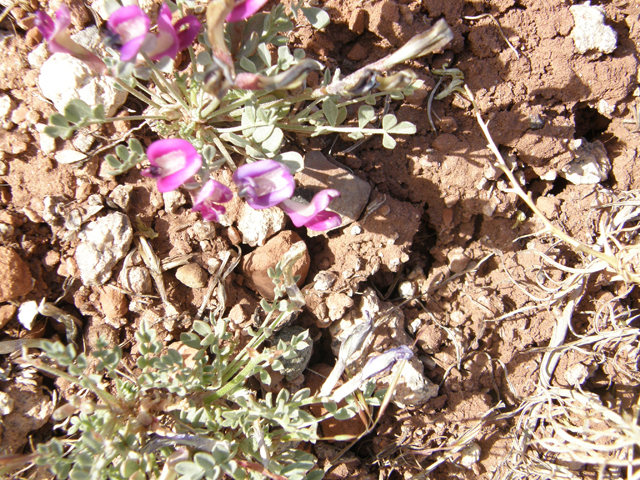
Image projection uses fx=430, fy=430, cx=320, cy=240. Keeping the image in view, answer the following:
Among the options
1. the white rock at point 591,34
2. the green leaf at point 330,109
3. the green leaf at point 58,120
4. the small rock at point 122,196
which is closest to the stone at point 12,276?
the small rock at point 122,196

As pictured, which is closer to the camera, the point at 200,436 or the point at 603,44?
the point at 200,436

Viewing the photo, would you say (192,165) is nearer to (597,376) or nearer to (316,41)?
(316,41)

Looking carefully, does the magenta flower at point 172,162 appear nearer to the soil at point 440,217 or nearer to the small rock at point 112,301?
the soil at point 440,217

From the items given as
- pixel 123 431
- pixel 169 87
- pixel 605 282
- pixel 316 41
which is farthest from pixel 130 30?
pixel 605 282

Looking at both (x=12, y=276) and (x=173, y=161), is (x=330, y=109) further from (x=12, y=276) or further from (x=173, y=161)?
(x=12, y=276)

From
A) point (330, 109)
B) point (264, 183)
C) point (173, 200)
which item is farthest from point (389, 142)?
point (173, 200)
